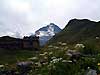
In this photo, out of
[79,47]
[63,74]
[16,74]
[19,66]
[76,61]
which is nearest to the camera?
[63,74]

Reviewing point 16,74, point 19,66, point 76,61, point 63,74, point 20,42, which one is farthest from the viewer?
point 20,42

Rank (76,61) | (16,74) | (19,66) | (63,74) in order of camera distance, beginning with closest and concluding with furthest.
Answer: (63,74) < (76,61) < (16,74) < (19,66)

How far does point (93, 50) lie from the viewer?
24.7m

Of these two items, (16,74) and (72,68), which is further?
(16,74)

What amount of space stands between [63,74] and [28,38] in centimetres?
13643

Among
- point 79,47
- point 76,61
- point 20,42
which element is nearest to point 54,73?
point 76,61

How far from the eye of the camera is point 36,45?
488ft

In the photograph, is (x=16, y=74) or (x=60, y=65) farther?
(x=16, y=74)

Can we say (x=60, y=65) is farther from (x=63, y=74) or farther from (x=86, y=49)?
(x=86, y=49)

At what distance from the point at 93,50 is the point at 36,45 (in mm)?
124289

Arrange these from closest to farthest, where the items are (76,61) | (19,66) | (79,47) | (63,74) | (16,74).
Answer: (63,74) < (76,61) < (79,47) < (16,74) < (19,66)

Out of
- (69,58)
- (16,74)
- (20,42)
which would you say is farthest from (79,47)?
(20,42)

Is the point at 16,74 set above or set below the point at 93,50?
below

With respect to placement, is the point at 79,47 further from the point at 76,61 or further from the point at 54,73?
the point at 54,73
